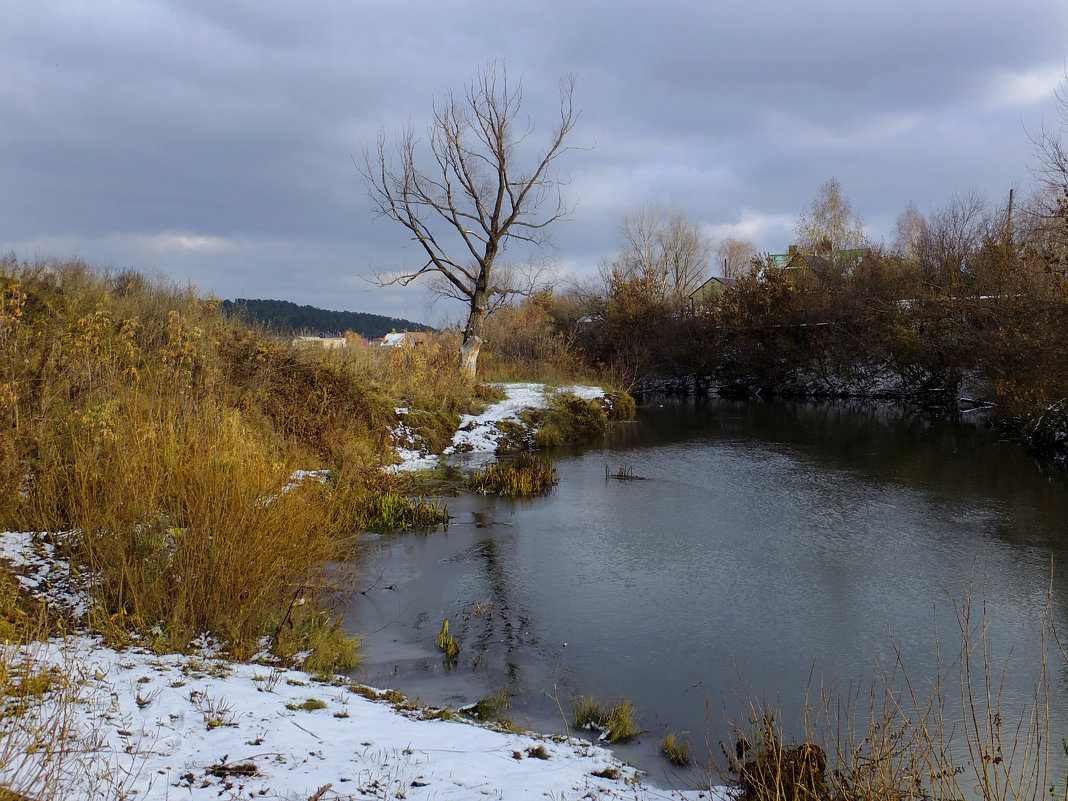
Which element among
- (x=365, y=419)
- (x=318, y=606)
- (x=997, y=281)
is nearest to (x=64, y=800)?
(x=318, y=606)

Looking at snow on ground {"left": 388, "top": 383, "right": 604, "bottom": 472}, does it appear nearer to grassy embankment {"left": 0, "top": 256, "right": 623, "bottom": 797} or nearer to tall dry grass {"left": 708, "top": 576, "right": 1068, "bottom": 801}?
grassy embankment {"left": 0, "top": 256, "right": 623, "bottom": 797}

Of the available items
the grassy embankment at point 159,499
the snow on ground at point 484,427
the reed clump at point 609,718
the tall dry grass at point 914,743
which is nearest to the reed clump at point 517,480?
the snow on ground at point 484,427

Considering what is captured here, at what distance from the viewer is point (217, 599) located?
553cm

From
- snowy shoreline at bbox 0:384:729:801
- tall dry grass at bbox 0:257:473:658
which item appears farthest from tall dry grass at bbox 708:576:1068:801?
tall dry grass at bbox 0:257:473:658

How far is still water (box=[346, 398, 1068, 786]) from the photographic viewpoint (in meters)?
5.49

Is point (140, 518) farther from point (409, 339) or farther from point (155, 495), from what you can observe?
point (409, 339)

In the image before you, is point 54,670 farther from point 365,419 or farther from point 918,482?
point 918,482

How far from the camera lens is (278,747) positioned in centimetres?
372

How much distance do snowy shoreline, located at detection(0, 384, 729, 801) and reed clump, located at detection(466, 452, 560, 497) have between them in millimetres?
7350

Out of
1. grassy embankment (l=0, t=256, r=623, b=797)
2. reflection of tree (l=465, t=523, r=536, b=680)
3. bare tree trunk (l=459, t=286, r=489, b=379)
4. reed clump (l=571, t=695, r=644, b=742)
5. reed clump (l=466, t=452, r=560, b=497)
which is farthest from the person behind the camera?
bare tree trunk (l=459, t=286, r=489, b=379)

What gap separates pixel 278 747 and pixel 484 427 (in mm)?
14089

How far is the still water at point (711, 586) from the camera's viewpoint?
18.0 ft

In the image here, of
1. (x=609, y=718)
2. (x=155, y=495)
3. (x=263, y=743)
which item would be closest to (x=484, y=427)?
(x=155, y=495)

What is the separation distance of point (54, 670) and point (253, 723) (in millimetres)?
1026
